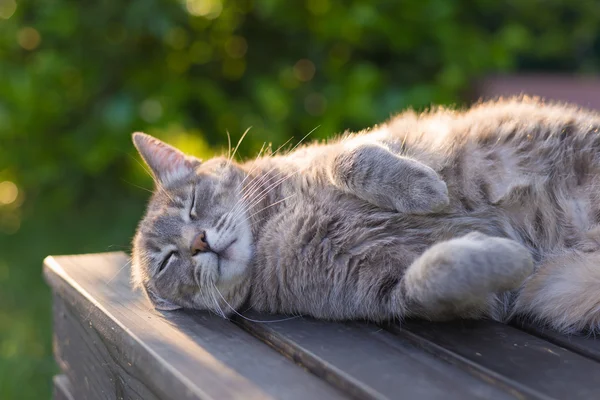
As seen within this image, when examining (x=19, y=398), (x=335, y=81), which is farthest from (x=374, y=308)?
(x=335, y=81)

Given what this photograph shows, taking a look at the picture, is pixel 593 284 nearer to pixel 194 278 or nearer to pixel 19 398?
pixel 194 278

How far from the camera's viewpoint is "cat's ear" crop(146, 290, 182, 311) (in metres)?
1.64

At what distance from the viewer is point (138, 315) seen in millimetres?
1496

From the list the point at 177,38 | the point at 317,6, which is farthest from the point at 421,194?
the point at 177,38

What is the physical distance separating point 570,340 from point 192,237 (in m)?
1.02

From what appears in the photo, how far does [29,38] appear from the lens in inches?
181

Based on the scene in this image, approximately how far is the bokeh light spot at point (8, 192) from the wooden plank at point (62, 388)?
3.65 m

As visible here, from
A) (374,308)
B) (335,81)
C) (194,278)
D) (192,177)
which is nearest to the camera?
(374,308)

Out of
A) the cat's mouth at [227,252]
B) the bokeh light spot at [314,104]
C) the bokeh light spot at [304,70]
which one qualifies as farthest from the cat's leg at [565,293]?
the bokeh light spot at [304,70]

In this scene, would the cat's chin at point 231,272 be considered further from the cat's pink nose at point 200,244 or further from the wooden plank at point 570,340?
the wooden plank at point 570,340

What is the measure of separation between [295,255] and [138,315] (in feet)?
1.37

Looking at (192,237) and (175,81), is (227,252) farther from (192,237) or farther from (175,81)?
(175,81)

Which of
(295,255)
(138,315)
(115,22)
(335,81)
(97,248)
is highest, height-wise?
(115,22)

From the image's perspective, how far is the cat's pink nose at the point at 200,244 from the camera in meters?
1.77
